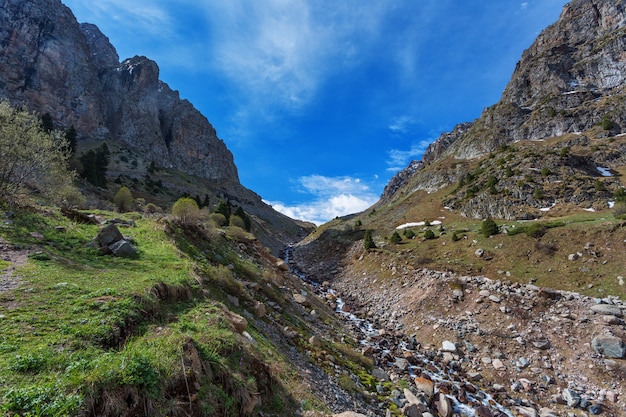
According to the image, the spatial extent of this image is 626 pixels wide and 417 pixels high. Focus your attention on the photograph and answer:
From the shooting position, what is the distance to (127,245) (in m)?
15.3

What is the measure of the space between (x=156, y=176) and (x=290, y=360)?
134006mm

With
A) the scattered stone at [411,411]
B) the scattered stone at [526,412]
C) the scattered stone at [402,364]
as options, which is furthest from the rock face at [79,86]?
the scattered stone at [526,412]

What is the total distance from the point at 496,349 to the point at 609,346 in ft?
19.2

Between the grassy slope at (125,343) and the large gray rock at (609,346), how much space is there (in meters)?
16.7

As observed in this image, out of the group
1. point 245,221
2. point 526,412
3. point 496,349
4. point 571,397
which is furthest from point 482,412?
point 245,221

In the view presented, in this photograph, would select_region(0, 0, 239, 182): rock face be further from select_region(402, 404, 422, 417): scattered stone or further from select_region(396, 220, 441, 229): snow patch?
select_region(402, 404, 422, 417): scattered stone

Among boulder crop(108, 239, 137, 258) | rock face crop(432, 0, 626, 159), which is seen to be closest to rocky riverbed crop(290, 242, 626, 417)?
boulder crop(108, 239, 137, 258)

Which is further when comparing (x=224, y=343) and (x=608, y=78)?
(x=608, y=78)

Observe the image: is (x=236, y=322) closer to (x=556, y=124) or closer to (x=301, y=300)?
(x=301, y=300)

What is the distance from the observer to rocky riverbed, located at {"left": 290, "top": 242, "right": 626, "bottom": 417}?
1537cm

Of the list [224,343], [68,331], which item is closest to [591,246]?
[224,343]

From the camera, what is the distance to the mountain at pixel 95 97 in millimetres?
130250

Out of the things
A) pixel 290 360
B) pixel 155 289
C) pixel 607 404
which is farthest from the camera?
pixel 607 404

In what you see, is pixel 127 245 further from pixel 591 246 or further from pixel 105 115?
pixel 105 115
